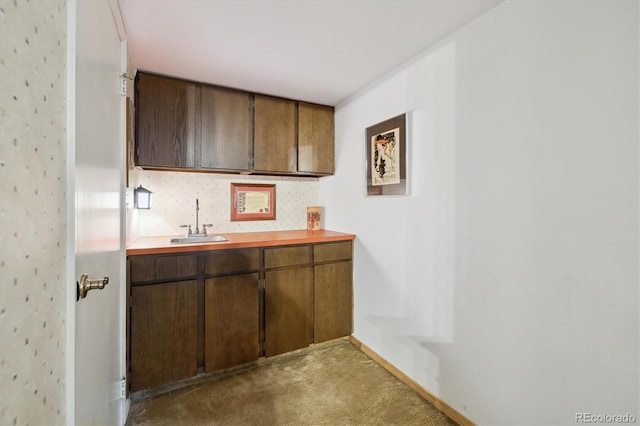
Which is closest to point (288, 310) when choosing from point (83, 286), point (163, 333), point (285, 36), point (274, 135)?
point (163, 333)

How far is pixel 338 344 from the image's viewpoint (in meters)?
2.66

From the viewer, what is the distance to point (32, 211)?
59 cm

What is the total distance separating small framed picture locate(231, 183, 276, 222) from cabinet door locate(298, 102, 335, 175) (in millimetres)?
447

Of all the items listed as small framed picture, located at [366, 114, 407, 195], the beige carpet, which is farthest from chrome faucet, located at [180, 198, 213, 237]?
small framed picture, located at [366, 114, 407, 195]

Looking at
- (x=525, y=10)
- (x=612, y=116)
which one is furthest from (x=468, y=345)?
(x=525, y=10)

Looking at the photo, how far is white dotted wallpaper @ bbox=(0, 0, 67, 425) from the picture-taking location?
19.2 inches

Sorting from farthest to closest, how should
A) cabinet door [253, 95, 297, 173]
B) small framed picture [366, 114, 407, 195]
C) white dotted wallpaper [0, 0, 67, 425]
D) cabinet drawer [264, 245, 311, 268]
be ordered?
cabinet door [253, 95, 297, 173]
cabinet drawer [264, 245, 311, 268]
small framed picture [366, 114, 407, 195]
white dotted wallpaper [0, 0, 67, 425]

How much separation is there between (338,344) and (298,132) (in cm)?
206

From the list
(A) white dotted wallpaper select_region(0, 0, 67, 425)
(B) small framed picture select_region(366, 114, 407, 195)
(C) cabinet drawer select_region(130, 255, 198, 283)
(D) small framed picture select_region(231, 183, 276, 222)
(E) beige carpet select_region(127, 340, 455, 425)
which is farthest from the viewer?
(D) small framed picture select_region(231, 183, 276, 222)

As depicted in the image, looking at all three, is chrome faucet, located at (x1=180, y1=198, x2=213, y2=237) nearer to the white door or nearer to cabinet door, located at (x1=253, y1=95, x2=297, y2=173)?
cabinet door, located at (x1=253, y1=95, x2=297, y2=173)

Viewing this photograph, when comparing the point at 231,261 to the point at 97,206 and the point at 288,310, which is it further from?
the point at 97,206

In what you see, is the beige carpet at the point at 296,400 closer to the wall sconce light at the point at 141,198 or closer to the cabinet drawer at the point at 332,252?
the cabinet drawer at the point at 332,252

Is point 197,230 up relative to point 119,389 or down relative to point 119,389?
up

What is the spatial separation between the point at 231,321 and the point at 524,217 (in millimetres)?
2016
